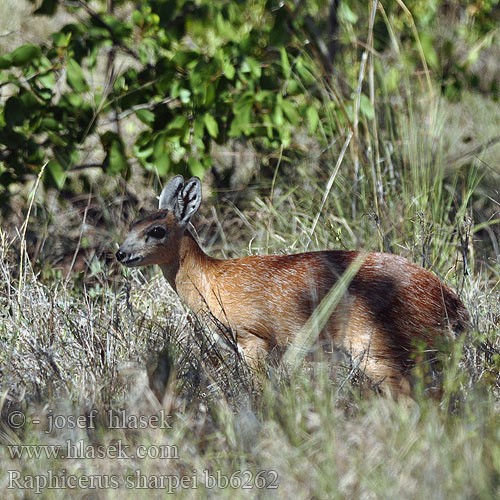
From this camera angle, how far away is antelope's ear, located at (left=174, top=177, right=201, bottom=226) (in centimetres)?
419

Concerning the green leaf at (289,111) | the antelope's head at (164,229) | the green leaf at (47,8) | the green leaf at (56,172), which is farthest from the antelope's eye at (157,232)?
the green leaf at (47,8)

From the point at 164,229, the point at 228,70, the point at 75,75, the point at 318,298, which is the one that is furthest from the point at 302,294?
the point at 75,75

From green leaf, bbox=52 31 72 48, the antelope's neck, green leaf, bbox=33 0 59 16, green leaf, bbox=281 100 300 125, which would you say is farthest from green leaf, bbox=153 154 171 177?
the antelope's neck

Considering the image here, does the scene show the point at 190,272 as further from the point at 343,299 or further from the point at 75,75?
the point at 75,75

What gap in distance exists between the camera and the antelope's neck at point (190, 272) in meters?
4.11

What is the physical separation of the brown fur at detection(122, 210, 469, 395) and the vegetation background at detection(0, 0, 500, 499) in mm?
136

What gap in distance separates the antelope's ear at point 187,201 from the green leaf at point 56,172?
4.33 feet

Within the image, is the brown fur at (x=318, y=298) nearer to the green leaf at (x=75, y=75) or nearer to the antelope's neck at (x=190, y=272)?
the antelope's neck at (x=190, y=272)

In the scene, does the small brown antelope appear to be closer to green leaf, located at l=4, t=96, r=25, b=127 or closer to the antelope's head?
the antelope's head

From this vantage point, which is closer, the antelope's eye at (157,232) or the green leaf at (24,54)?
the antelope's eye at (157,232)

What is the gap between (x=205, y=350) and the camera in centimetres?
374

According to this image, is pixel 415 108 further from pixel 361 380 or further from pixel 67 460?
pixel 67 460

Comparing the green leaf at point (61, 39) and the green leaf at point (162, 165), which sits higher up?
the green leaf at point (61, 39)

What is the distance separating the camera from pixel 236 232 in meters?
6.26
